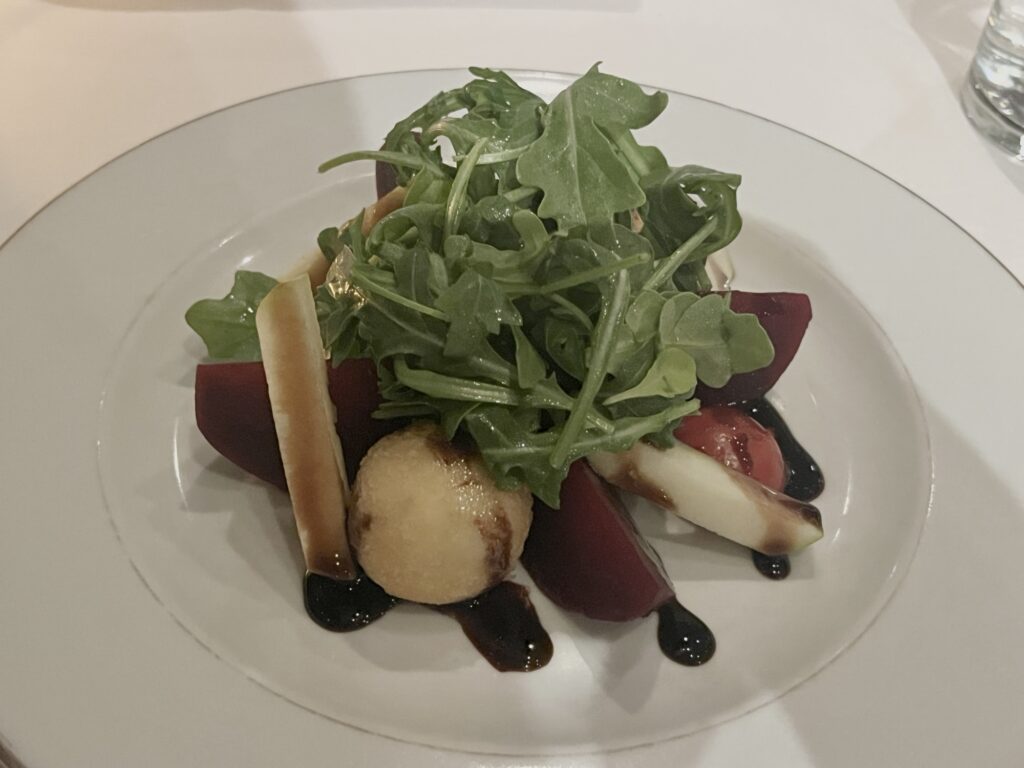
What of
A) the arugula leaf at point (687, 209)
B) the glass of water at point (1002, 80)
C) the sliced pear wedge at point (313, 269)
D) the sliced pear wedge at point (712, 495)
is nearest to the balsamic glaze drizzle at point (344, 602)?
the sliced pear wedge at point (712, 495)

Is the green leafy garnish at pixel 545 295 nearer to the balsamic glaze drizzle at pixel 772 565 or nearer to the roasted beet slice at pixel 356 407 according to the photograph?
the roasted beet slice at pixel 356 407

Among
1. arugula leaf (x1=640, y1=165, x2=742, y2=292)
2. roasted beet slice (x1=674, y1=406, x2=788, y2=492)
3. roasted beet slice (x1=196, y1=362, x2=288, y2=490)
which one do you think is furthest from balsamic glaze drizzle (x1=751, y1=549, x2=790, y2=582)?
roasted beet slice (x1=196, y1=362, x2=288, y2=490)

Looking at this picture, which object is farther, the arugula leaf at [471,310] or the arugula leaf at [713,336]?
the arugula leaf at [713,336]

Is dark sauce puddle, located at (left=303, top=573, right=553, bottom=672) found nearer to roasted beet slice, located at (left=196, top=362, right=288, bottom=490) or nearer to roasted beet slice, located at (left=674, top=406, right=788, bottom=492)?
roasted beet slice, located at (left=196, top=362, right=288, bottom=490)

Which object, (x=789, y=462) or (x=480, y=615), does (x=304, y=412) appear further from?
(x=789, y=462)

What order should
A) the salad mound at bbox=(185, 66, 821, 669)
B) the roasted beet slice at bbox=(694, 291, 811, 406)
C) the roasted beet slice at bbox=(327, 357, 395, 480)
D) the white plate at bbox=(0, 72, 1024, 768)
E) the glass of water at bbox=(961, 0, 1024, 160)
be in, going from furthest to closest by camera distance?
the glass of water at bbox=(961, 0, 1024, 160), the roasted beet slice at bbox=(694, 291, 811, 406), the roasted beet slice at bbox=(327, 357, 395, 480), the salad mound at bbox=(185, 66, 821, 669), the white plate at bbox=(0, 72, 1024, 768)

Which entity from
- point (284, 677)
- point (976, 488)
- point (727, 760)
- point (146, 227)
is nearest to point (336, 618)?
point (284, 677)

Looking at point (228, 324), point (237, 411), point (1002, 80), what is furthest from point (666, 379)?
point (1002, 80)

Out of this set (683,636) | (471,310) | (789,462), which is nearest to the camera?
(471,310)
